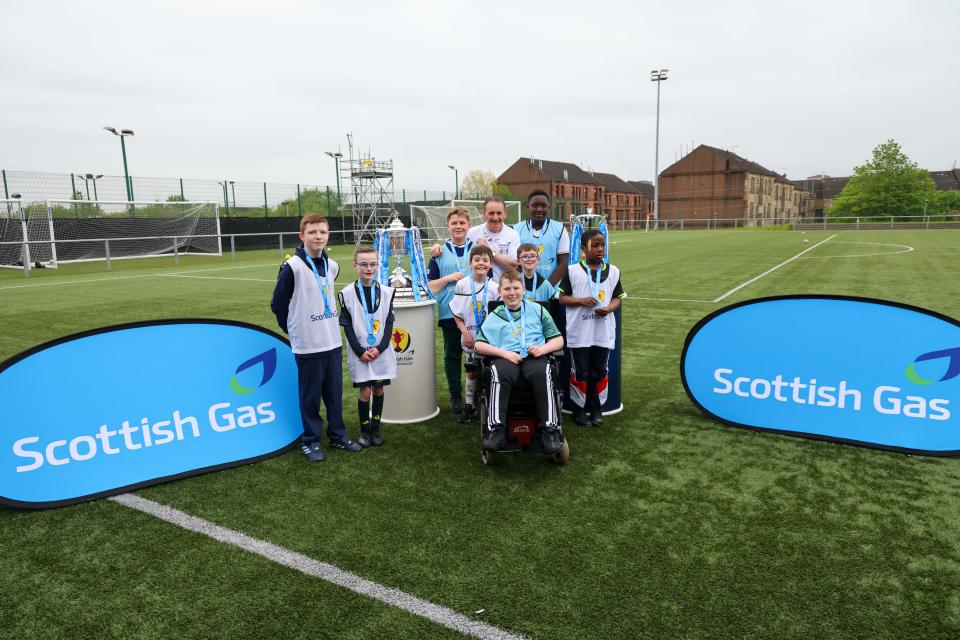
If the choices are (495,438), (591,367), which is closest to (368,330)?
(495,438)

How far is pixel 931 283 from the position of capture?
13688 mm

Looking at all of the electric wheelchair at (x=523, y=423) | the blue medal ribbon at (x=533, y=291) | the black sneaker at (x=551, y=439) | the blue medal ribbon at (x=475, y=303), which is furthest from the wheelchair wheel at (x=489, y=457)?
the blue medal ribbon at (x=533, y=291)

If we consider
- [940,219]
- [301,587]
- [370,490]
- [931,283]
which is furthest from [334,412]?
[940,219]

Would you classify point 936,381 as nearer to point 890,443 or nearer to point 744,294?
point 890,443

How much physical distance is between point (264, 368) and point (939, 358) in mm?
4760

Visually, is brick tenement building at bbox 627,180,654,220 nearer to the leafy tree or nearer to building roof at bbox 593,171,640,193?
building roof at bbox 593,171,640,193

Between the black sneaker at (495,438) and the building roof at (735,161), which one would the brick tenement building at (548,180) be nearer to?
the building roof at (735,161)

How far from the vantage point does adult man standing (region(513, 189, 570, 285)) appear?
5.39 meters

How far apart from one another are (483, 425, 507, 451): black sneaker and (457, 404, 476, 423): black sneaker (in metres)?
1.19

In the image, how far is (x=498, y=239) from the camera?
5492 mm

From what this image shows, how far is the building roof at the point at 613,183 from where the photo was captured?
92.3 meters

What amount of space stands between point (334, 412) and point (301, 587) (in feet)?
6.09

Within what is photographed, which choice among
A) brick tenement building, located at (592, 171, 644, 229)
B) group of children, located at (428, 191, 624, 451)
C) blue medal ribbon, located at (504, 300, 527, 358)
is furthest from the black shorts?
brick tenement building, located at (592, 171, 644, 229)

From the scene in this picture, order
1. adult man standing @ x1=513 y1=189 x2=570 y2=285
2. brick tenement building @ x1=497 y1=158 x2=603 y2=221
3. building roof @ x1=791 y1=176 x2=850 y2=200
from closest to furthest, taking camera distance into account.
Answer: adult man standing @ x1=513 y1=189 x2=570 y2=285 < brick tenement building @ x1=497 y1=158 x2=603 y2=221 < building roof @ x1=791 y1=176 x2=850 y2=200
